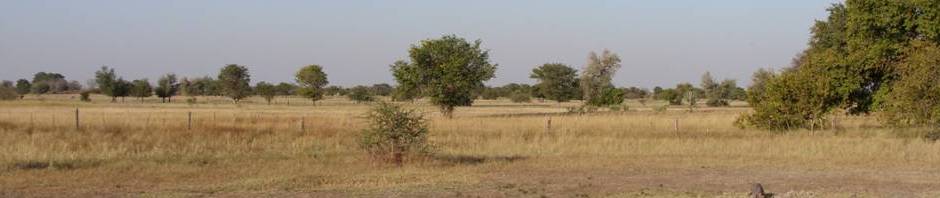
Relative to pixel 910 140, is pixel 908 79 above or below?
above

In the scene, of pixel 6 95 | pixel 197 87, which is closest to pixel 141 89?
pixel 6 95

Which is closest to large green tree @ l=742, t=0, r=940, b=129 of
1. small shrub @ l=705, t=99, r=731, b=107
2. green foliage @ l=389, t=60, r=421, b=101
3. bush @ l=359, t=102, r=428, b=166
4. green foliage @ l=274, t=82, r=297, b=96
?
bush @ l=359, t=102, r=428, b=166

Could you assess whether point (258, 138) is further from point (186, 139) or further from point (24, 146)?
point (24, 146)

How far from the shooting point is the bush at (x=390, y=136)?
61.1 ft

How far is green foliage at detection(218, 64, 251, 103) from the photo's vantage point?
104000 mm

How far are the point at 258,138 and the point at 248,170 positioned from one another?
7.71 m

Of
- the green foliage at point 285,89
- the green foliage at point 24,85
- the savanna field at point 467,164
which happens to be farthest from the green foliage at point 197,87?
the savanna field at point 467,164

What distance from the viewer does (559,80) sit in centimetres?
9550

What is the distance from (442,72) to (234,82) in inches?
2438

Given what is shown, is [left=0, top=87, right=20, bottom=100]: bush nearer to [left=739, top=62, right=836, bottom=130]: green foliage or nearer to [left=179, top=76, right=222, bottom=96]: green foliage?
[left=179, top=76, right=222, bottom=96]: green foliage

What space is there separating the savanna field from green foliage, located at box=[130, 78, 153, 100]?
78.6m

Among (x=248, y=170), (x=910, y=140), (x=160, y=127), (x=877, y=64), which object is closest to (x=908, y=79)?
(x=910, y=140)

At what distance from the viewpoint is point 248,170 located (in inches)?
682

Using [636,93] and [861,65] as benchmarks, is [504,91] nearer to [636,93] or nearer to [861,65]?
[636,93]
